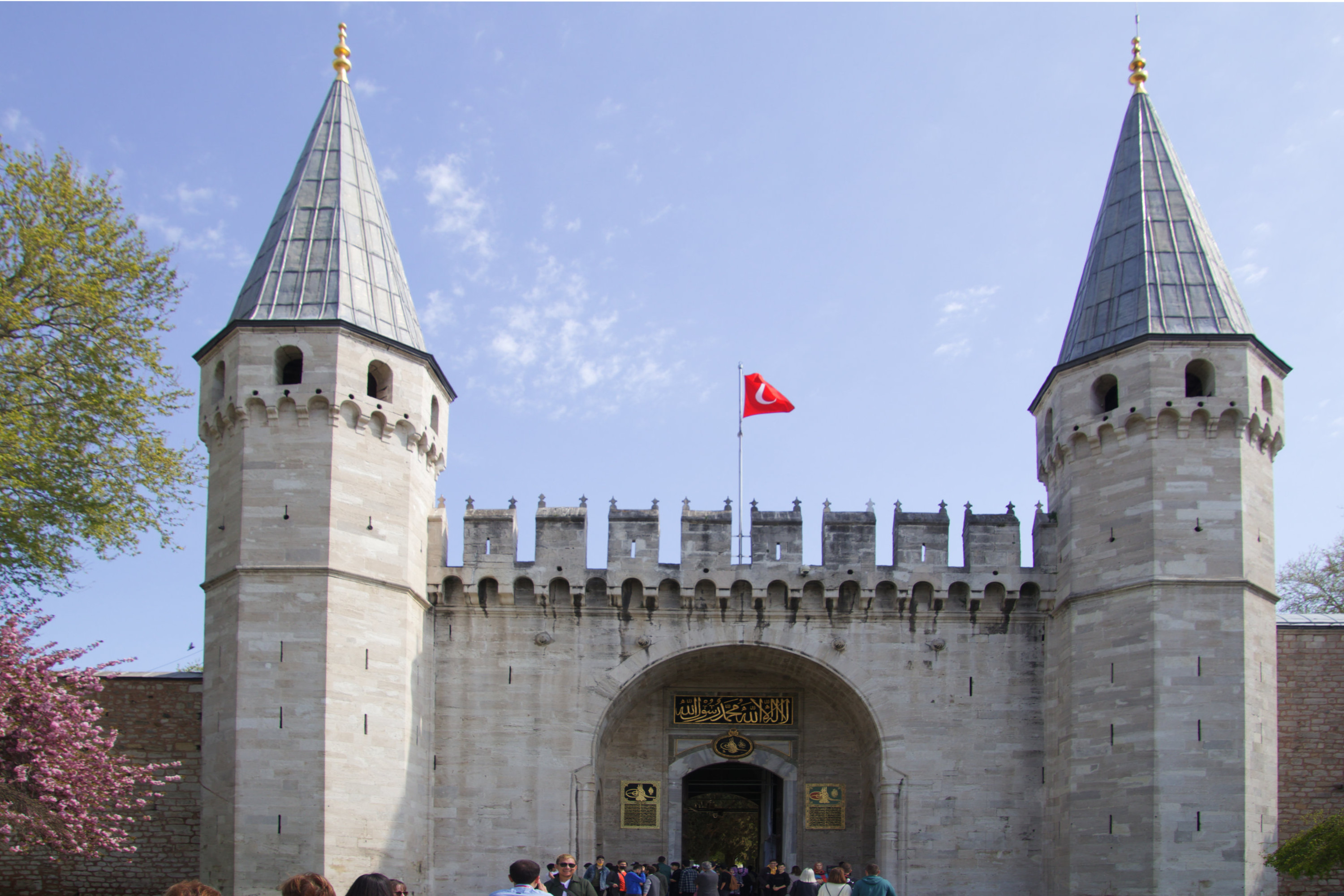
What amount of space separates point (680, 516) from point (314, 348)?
5877 millimetres

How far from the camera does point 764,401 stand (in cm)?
2200

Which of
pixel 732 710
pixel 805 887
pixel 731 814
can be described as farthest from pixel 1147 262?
pixel 731 814

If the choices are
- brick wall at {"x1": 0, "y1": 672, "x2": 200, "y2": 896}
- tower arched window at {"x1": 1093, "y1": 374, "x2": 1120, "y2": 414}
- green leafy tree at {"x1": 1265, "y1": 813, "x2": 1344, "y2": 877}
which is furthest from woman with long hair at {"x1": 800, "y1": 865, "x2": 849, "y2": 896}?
brick wall at {"x1": 0, "y1": 672, "x2": 200, "y2": 896}

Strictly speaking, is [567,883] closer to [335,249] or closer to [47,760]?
[47,760]

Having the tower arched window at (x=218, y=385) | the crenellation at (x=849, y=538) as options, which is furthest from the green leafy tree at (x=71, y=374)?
the crenellation at (x=849, y=538)

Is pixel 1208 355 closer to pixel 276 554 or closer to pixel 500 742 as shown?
pixel 500 742

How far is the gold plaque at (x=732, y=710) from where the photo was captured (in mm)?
21469

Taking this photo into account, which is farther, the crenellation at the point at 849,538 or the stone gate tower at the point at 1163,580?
the crenellation at the point at 849,538

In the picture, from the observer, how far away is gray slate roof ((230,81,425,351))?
19297mm

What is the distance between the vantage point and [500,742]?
64.4ft

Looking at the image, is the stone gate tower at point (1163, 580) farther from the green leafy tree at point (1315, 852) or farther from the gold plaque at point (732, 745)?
the gold plaque at point (732, 745)

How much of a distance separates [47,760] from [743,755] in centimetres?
1024

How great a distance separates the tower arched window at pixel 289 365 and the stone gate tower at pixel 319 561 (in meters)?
0.03

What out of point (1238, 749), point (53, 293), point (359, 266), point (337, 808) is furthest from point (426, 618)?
point (1238, 749)
